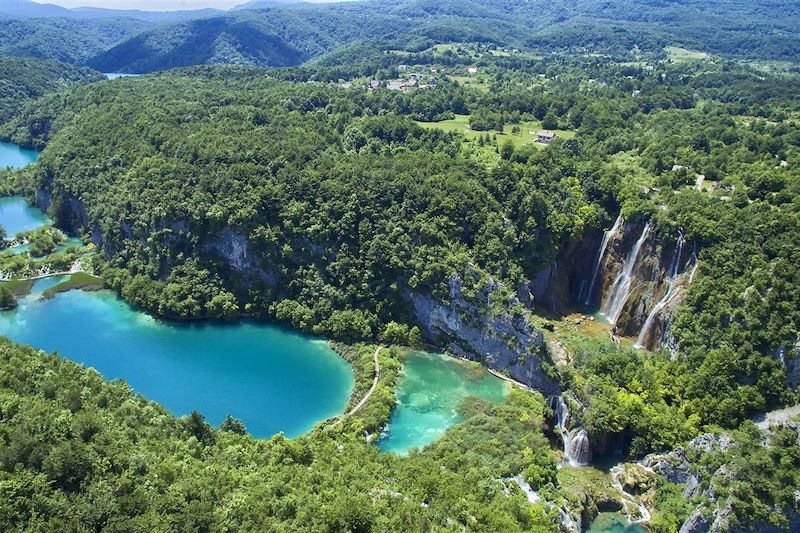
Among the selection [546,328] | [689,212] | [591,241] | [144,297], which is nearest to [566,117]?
[591,241]

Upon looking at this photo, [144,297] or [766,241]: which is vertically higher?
[766,241]

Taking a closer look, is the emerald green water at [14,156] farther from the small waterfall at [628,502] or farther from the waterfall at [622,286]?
the small waterfall at [628,502]

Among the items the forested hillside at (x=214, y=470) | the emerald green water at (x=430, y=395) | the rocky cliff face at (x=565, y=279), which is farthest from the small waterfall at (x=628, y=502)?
the rocky cliff face at (x=565, y=279)

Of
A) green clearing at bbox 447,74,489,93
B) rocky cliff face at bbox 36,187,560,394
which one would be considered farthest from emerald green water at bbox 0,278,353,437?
green clearing at bbox 447,74,489,93

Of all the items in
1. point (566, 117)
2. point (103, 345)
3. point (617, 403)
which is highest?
point (566, 117)

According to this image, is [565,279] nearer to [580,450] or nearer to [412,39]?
[580,450]

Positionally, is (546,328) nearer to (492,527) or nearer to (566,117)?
(492,527)

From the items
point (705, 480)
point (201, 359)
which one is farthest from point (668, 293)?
point (201, 359)

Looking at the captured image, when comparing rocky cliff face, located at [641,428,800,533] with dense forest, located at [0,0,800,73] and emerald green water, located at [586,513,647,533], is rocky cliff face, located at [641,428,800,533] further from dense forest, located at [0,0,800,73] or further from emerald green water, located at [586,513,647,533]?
dense forest, located at [0,0,800,73]
